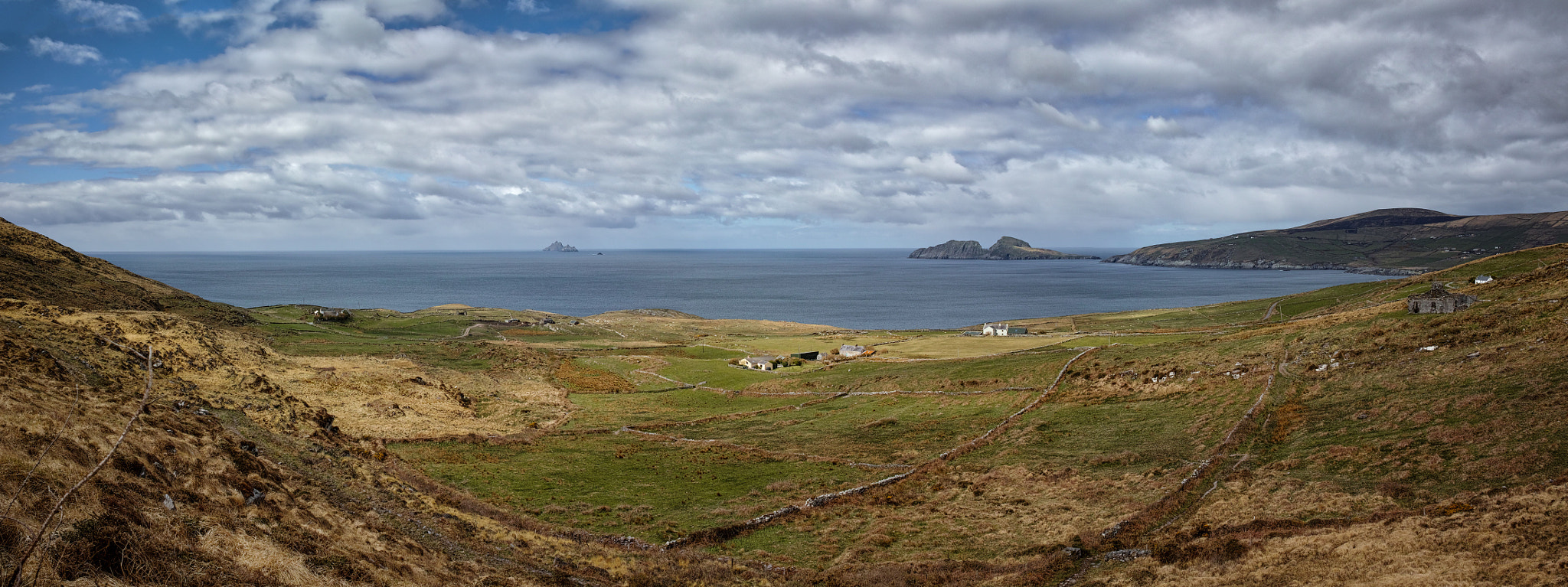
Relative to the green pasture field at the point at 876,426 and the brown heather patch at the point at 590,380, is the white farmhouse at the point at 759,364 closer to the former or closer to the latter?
the brown heather patch at the point at 590,380

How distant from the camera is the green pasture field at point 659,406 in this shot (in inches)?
2134

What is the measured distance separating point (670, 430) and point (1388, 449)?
4025cm

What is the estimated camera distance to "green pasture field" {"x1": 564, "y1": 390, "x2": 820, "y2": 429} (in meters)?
54.2

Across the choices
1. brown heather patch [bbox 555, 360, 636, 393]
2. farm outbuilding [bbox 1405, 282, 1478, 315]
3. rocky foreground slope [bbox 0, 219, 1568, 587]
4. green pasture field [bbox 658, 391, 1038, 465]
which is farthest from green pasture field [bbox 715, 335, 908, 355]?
farm outbuilding [bbox 1405, 282, 1478, 315]

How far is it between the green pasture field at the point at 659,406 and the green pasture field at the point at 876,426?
Result: 3.70 meters

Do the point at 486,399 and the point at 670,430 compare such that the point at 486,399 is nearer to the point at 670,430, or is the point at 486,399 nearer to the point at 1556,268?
the point at 670,430

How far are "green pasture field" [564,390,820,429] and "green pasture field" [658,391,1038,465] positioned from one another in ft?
12.1

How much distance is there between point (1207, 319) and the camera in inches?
4589

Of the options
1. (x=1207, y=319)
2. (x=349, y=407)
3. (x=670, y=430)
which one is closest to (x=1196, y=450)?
(x=670, y=430)

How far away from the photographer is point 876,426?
4831 centimetres

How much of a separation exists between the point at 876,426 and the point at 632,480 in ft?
60.2

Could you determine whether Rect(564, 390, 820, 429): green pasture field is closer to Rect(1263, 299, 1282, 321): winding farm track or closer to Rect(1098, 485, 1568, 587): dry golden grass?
Rect(1098, 485, 1568, 587): dry golden grass

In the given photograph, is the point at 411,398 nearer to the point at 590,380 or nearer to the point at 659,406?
the point at 659,406

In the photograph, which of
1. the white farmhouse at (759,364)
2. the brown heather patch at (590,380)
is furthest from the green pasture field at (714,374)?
the brown heather patch at (590,380)
